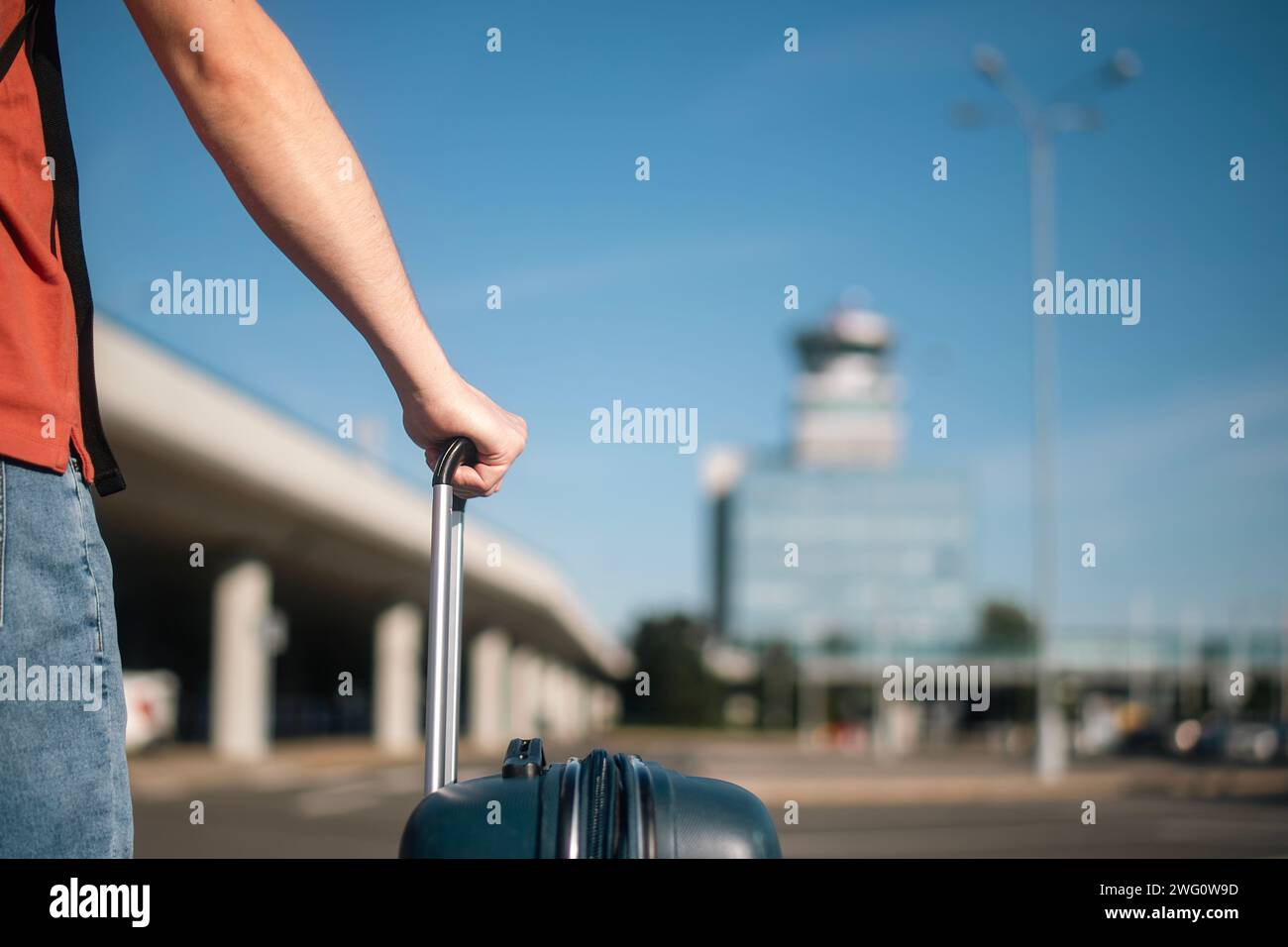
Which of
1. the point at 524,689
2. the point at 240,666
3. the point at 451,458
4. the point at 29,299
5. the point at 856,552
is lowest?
the point at 524,689

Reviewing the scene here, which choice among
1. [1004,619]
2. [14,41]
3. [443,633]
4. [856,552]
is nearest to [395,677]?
[443,633]

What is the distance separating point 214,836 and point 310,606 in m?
23.6

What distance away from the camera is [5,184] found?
1204 millimetres

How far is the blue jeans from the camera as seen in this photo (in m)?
1.15

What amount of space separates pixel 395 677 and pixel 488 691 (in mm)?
6300

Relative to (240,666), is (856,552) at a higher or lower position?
higher

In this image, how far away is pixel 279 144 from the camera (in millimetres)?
1203

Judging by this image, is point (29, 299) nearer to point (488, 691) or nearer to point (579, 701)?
point (488, 691)

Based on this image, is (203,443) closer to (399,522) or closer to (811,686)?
(399,522)

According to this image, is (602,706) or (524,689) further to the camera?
(602,706)

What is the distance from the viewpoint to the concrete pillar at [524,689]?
43312 millimetres

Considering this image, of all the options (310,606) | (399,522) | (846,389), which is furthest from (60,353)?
(846,389)

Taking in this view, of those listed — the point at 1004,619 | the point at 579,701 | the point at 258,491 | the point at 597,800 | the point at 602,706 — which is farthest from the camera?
the point at 1004,619

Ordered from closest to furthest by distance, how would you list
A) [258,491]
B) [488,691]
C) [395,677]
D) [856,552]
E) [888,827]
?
[888,827] → [258,491] → [395,677] → [488,691] → [856,552]
